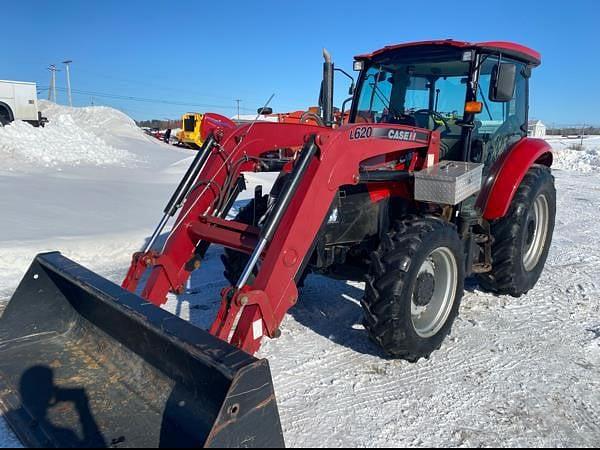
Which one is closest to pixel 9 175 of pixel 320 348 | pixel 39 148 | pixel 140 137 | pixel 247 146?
pixel 39 148

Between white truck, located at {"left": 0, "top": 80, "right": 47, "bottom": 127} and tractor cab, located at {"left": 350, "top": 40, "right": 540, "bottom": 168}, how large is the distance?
2059 centimetres

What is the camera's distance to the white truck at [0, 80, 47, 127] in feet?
67.8

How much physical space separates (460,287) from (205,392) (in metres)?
2.20

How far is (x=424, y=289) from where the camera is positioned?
11.7ft

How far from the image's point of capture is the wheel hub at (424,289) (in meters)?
3.54

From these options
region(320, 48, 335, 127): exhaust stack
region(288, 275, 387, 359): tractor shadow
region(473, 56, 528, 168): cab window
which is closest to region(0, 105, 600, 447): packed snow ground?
region(288, 275, 387, 359): tractor shadow

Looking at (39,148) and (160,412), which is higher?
(39,148)

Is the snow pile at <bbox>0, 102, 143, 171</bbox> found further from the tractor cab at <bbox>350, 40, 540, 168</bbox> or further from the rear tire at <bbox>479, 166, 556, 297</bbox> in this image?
the rear tire at <bbox>479, 166, 556, 297</bbox>

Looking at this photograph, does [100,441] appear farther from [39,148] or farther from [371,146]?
[39,148]

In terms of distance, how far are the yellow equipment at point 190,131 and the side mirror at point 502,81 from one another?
23.9 m

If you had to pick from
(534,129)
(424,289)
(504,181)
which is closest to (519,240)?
(504,181)

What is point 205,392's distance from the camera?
2.49 m

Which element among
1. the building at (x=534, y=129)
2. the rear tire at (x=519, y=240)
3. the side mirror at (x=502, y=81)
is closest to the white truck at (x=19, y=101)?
the building at (x=534, y=129)

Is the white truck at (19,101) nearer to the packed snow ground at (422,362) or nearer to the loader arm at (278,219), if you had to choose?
the packed snow ground at (422,362)
